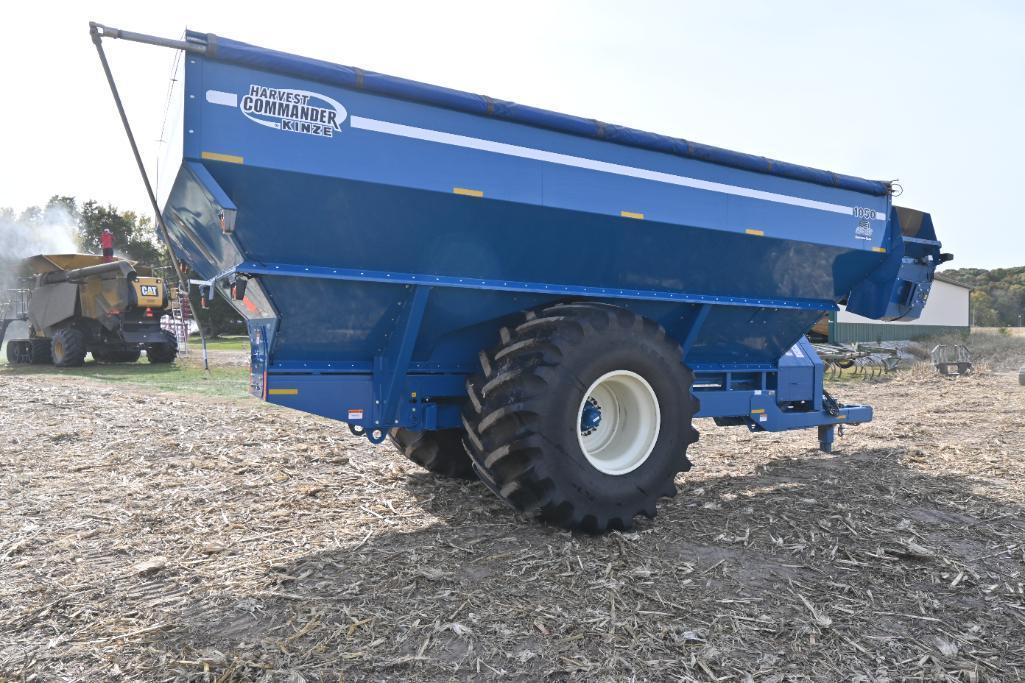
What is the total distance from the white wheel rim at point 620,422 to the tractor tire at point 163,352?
1496cm

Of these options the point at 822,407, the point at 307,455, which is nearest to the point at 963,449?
the point at 822,407

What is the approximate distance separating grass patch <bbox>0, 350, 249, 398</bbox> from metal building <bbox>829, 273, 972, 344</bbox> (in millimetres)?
22587

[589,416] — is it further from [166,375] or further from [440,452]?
[166,375]

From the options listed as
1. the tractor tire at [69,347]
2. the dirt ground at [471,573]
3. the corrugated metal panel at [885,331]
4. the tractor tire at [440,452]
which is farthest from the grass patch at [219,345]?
the corrugated metal panel at [885,331]

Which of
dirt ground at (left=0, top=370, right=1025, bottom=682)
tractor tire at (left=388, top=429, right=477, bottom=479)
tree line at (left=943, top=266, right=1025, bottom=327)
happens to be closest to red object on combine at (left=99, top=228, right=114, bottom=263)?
dirt ground at (left=0, top=370, right=1025, bottom=682)

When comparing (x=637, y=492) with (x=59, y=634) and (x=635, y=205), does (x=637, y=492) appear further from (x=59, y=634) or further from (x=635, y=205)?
(x=59, y=634)

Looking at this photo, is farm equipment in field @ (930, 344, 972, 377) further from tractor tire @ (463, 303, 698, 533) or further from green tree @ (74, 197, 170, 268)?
green tree @ (74, 197, 170, 268)

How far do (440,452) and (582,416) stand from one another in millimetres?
1389

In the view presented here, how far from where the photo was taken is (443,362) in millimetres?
4957

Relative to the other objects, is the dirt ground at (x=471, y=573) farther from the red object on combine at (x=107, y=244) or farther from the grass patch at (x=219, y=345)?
the grass patch at (x=219, y=345)

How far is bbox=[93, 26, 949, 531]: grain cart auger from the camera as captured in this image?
3.87 meters

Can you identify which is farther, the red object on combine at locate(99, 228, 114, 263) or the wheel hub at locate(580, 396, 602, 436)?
the red object on combine at locate(99, 228, 114, 263)

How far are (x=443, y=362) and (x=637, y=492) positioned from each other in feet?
5.12

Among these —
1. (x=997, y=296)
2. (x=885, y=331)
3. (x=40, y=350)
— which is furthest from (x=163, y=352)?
(x=997, y=296)
